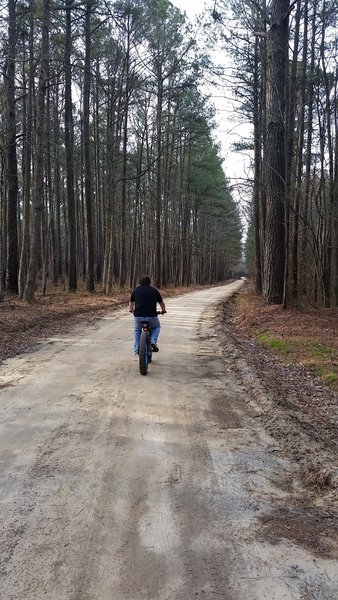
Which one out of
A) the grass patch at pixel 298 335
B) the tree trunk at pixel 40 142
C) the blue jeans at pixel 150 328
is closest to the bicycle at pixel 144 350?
the blue jeans at pixel 150 328

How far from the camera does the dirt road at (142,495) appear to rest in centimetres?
275

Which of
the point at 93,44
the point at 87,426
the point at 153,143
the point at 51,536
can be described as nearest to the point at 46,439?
the point at 87,426

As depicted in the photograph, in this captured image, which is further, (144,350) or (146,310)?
(146,310)

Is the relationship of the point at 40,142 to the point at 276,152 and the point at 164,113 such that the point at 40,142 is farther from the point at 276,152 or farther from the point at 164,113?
the point at 164,113

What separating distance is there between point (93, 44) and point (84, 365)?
834 inches

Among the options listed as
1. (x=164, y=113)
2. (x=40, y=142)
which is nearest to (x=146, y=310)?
(x=40, y=142)

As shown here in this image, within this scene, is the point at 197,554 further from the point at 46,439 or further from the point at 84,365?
the point at 84,365

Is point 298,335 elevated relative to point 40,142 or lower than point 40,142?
lower

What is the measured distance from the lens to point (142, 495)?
371cm

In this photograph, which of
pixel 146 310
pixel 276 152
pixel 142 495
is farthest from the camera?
pixel 276 152

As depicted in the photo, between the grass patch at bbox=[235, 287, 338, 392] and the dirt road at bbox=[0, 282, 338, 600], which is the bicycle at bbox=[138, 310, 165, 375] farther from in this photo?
the grass patch at bbox=[235, 287, 338, 392]

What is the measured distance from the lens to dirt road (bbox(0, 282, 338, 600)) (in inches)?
108

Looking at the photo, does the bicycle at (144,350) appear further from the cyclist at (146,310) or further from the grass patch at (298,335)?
the grass patch at (298,335)

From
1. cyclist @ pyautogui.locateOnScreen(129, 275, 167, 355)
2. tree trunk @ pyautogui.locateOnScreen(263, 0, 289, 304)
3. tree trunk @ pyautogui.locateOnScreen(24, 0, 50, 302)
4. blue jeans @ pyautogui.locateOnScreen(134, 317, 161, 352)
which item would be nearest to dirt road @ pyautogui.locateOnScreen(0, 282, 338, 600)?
blue jeans @ pyautogui.locateOnScreen(134, 317, 161, 352)
